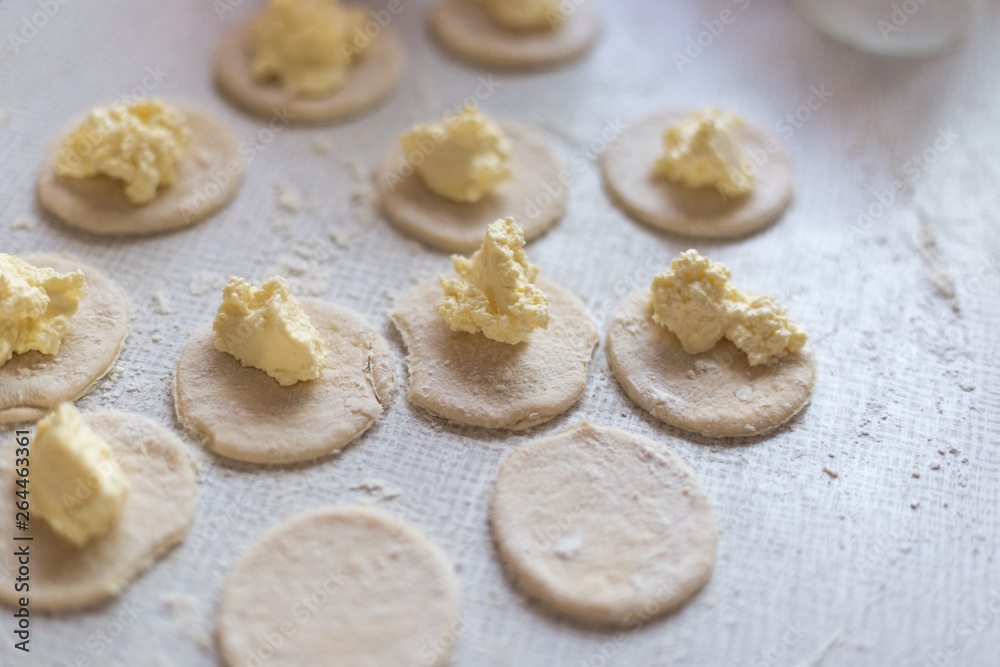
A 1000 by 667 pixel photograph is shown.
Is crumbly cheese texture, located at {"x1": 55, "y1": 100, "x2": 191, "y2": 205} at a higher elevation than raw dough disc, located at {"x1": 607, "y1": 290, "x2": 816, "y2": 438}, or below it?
higher

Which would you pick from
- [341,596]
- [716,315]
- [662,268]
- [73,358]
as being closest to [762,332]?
[716,315]

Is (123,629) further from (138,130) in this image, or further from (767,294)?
(767,294)

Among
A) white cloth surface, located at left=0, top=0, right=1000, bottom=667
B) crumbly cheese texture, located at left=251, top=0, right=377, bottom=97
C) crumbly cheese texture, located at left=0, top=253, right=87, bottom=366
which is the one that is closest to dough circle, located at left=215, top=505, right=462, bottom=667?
white cloth surface, located at left=0, top=0, right=1000, bottom=667

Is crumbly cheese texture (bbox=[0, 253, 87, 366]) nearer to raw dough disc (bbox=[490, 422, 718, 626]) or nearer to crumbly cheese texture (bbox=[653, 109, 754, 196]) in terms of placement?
raw dough disc (bbox=[490, 422, 718, 626])

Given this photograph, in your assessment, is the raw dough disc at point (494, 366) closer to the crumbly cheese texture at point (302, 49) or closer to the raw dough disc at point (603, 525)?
the raw dough disc at point (603, 525)

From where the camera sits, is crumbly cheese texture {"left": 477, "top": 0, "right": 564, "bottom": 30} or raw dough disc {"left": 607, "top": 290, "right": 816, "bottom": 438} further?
crumbly cheese texture {"left": 477, "top": 0, "right": 564, "bottom": 30}

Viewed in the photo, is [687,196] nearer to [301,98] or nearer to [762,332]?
[762,332]

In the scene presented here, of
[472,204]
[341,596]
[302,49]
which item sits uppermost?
[302,49]

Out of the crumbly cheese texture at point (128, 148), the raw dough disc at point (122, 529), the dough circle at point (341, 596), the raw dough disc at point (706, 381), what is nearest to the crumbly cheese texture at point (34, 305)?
the raw dough disc at point (122, 529)
